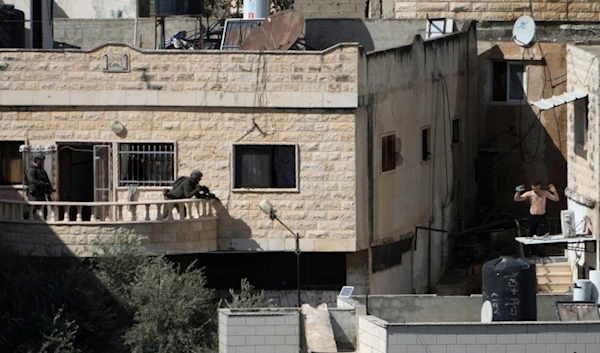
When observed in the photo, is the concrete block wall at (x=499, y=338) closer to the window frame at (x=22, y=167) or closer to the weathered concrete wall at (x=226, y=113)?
the weathered concrete wall at (x=226, y=113)

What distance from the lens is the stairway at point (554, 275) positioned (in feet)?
148

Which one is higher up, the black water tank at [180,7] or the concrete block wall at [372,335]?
the black water tank at [180,7]

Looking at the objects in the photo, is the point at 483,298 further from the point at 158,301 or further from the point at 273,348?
the point at 158,301

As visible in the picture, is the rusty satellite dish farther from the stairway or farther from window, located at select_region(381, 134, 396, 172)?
the stairway

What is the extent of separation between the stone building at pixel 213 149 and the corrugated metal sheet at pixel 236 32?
351cm

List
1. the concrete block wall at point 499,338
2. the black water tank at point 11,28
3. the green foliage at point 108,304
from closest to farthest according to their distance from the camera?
the concrete block wall at point 499,338 < the green foliage at point 108,304 < the black water tank at point 11,28

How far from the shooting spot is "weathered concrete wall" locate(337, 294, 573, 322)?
35750 mm

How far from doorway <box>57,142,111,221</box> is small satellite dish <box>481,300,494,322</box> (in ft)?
35.7

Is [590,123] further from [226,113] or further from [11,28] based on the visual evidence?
[11,28]

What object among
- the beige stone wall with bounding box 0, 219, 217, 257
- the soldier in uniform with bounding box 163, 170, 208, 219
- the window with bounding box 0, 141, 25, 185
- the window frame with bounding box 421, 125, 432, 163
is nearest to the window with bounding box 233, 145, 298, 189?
the soldier in uniform with bounding box 163, 170, 208, 219

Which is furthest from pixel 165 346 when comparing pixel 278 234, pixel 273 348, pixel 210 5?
pixel 210 5

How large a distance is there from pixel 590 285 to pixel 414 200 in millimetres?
10949

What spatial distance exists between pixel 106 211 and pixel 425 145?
7467 mm

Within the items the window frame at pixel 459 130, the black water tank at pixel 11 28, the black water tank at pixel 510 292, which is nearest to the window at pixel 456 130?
the window frame at pixel 459 130
